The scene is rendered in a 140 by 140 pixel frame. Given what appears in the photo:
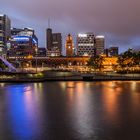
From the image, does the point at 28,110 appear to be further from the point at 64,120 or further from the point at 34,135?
the point at 34,135

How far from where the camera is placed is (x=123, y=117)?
21906mm

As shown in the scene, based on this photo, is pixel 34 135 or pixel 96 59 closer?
pixel 34 135

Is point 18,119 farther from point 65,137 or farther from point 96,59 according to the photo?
point 96,59

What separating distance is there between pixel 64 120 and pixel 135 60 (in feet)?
440

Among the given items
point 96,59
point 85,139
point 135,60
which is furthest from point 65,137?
point 96,59

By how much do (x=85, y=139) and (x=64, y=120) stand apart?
5.39 m

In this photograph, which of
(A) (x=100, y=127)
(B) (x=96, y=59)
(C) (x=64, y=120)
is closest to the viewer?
(A) (x=100, y=127)

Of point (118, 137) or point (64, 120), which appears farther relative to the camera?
point (64, 120)

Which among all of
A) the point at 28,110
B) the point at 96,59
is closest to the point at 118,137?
the point at 28,110

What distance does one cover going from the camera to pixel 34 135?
16500mm

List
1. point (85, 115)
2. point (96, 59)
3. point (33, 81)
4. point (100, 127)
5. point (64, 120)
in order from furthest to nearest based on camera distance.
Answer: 1. point (96, 59)
2. point (33, 81)
3. point (85, 115)
4. point (64, 120)
5. point (100, 127)

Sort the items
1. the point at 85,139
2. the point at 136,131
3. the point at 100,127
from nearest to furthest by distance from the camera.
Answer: the point at 85,139 < the point at 136,131 < the point at 100,127

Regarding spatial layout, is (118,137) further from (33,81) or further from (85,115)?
(33,81)

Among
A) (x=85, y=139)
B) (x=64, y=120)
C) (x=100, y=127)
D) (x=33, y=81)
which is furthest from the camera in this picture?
(x=33, y=81)
